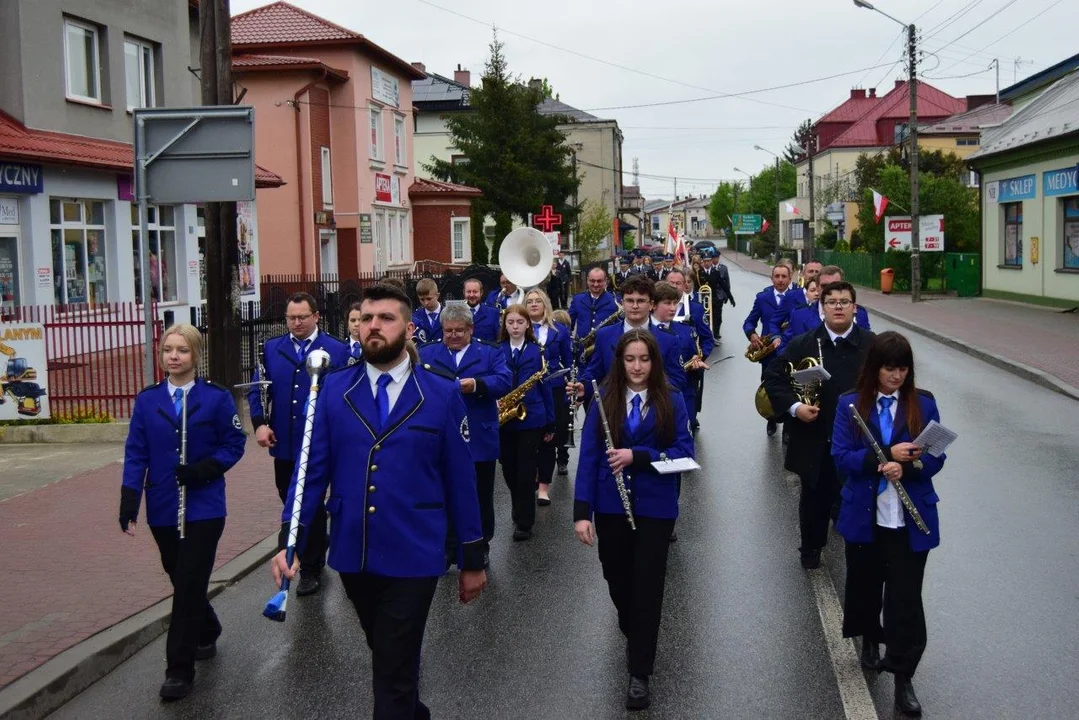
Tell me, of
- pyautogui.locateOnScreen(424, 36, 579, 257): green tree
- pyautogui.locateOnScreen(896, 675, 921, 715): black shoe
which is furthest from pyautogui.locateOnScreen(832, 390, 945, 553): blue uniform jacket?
pyautogui.locateOnScreen(424, 36, 579, 257): green tree

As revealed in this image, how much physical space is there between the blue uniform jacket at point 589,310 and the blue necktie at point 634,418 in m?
7.30

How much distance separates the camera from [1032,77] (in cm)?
4150

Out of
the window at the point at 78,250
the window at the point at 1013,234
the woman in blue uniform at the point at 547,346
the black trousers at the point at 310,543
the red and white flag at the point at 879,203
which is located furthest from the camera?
the red and white flag at the point at 879,203

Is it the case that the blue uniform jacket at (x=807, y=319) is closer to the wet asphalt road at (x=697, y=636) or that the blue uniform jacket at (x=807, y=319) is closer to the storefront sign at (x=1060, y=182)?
the wet asphalt road at (x=697, y=636)

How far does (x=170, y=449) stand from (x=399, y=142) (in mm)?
38673

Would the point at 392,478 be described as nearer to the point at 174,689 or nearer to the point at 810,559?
the point at 174,689

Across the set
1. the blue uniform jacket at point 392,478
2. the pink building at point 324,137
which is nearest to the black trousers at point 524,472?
the blue uniform jacket at point 392,478

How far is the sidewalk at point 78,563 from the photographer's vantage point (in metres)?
6.24

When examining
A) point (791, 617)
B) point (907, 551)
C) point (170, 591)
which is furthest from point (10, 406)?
point (907, 551)

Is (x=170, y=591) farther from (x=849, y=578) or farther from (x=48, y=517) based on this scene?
(x=849, y=578)

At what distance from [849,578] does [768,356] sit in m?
5.58

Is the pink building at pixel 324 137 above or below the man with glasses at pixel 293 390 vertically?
above

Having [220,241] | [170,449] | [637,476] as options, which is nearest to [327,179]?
[220,241]

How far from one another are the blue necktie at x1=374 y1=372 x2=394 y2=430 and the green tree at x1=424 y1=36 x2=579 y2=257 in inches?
1773
